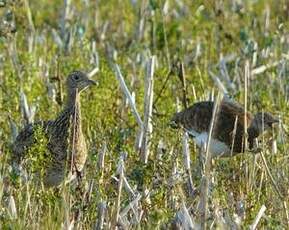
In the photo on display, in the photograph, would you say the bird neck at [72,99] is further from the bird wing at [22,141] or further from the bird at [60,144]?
the bird wing at [22,141]

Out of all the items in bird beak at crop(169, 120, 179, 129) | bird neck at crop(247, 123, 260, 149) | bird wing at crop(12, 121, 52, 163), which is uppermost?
bird wing at crop(12, 121, 52, 163)

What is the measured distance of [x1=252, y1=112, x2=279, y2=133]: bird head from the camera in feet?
22.8

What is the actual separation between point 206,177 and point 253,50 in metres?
3.36

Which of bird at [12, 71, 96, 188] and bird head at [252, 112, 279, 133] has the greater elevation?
bird at [12, 71, 96, 188]

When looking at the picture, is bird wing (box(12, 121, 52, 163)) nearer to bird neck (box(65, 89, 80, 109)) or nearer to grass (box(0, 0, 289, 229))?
grass (box(0, 0, 289, 229))

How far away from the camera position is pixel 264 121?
697 cm

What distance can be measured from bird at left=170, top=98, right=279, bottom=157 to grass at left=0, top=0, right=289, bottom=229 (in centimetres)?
11

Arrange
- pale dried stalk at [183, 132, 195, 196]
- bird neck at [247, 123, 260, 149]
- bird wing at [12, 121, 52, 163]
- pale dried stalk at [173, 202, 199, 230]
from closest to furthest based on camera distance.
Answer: pale dried stalk at [173, 202, 199, 230]
pale dried stalk at [183, 132, 195, 196]
bird wing at [12, 121, 52, 163]
bird neck at [247, 123, 260, 149]

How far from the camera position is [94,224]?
5.14 m

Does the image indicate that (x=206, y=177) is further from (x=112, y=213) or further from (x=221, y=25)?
(x=221, y=25)

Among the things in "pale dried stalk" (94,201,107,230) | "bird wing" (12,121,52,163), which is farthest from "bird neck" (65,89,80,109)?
"pale dried stalk" (94,201,107,230)

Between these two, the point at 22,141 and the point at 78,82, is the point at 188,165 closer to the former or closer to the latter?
the point at 22,141

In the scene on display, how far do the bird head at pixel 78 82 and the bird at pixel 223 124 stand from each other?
0.56m

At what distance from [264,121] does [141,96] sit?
2.72 feet
